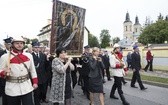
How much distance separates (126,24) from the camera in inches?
6585

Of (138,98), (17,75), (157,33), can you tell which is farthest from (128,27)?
(17,75)

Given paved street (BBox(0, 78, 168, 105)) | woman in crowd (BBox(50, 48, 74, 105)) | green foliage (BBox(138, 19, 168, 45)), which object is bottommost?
paved street (BBox(0, 78, 168, 105))

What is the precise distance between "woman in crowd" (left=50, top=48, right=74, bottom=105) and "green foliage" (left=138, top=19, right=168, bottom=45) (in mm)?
71728

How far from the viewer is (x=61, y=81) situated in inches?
281

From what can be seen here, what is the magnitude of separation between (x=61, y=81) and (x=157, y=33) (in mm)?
74212

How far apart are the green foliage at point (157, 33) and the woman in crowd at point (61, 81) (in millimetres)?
71728

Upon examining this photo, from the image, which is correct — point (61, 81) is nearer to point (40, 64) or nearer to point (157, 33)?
point (40, 64)

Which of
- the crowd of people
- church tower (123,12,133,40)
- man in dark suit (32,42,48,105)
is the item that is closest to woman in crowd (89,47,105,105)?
the crowd of people

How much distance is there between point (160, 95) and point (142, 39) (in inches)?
2856

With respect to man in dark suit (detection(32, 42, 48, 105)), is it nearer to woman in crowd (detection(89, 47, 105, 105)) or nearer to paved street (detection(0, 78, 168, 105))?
paved street (detection(0, 78, 168, 105))

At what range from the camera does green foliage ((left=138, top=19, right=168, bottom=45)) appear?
3045 inches

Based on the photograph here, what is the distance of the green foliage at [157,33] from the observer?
77350mm

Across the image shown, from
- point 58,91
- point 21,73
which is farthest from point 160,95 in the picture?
point 21,73

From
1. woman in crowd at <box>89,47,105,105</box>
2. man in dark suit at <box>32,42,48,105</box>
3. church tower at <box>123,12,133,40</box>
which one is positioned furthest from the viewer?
church tower at <box>123,12,133,40</box>
